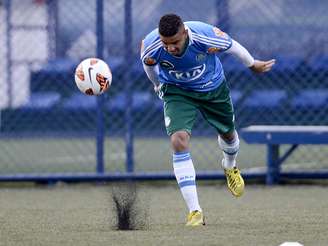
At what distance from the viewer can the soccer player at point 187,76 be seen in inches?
323

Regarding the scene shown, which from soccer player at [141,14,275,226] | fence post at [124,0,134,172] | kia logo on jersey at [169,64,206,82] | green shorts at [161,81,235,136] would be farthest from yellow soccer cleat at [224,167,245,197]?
fence post at [124,0,134,172]

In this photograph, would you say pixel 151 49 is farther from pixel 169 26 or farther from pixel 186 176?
pixel 186 176

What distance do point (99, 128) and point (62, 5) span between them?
1.55 metres

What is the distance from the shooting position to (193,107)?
884 centimetres

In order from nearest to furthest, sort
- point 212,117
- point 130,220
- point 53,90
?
point 130,220, point 212,117, point 53,90

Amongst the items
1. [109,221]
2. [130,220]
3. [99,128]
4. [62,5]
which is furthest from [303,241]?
[62,5]

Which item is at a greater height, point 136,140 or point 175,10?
point 175,10

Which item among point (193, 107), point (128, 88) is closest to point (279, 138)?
point (128, 88)

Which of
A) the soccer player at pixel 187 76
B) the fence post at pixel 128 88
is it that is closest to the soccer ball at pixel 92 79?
the soccer player at pixel 187 76

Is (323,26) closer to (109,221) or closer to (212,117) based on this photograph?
(212,117)

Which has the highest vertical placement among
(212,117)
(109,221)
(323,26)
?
(323,26)

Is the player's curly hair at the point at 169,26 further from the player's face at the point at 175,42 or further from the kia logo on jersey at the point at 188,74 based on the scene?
the kia logo on jersey at the point at 188,74

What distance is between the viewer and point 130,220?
7.81m

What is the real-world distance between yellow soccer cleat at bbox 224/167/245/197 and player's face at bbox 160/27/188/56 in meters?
1.66
